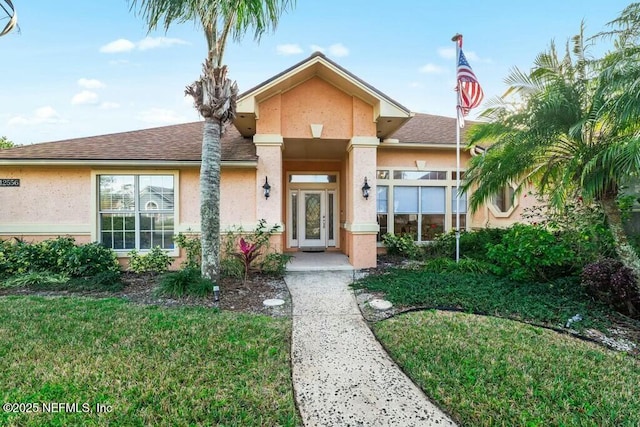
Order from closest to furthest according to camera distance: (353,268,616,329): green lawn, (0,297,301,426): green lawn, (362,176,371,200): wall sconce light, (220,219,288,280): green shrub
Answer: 1. (0,297,301,426): green lawn
2. (353,268,616,329): green lawn
3. (220,219,288,280): green shrub
4. (362,176,371,200): wall sconce light

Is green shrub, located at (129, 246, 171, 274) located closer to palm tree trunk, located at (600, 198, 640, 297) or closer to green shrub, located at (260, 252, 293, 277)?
green shrub, located at (260, 252, 293, 277)

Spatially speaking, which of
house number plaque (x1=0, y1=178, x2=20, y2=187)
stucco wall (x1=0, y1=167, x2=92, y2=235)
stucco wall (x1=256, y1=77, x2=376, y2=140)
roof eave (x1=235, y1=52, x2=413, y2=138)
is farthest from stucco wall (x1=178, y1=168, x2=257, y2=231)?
house number plaque (x1=0, y1=178, x2=20, y2=187)

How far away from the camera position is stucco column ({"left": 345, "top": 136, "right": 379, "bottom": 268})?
362 inches

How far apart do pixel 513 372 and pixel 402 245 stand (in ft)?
24.5

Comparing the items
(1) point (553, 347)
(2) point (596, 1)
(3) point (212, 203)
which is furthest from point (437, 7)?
(1) point (553, 347)

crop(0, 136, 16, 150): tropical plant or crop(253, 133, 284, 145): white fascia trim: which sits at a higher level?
crop(0, 136, 16, 150): tropical plant

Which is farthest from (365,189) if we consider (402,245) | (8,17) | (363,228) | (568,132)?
(8,17)

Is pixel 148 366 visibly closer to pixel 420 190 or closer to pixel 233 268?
pixel 233 268

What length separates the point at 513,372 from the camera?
349 cm

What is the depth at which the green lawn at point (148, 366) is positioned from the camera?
2775 mm

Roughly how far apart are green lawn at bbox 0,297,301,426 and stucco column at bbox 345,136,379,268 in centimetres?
455

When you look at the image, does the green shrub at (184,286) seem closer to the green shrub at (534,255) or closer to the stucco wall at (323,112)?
the stucco wall at (323,112)

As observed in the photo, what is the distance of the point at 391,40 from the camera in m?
12.5

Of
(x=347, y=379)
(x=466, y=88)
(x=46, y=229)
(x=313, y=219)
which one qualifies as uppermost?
(x=466, y=88)
